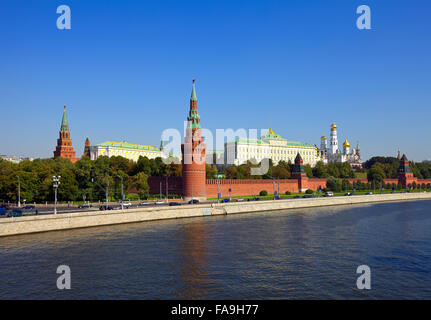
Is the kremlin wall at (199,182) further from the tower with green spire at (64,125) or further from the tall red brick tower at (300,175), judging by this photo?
the tower with green spire at (64,125)

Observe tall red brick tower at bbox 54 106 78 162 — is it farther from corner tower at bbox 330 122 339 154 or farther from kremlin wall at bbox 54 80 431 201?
corner tower at bbox 330 122 339 154

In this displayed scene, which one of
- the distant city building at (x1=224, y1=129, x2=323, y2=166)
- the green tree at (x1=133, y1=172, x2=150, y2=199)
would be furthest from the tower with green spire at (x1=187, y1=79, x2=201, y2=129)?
the distant city building at (x1=224, y1=129, x2=323, y2=166)

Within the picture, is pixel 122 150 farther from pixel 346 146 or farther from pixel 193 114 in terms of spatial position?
pixel 346 146

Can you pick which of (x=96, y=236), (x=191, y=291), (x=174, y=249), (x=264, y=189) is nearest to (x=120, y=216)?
(x=96, y=236)

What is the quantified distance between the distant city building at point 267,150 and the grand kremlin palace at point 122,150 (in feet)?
99.5

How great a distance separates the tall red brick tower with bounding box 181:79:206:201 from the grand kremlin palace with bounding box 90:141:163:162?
68491mm

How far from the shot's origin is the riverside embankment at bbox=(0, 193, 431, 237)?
34.1 meters

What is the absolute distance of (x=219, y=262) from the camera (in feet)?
80.0

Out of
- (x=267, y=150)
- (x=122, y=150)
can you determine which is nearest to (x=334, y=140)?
(x=267, y=150)

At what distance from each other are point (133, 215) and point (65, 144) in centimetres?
6701

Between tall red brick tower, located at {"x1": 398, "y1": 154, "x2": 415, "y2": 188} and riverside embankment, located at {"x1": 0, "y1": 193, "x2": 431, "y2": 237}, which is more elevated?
tall red brick tower, located at {"x1": 398, "y1": 154, "x2": 415, "y2": 188}

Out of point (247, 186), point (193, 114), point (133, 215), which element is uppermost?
point (193, 114)

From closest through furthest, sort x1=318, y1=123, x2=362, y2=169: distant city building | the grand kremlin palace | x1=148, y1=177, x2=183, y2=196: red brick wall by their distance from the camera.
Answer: x1=148, y1=177, x2=183, y2=196: red brick wall < the grand kremlin palace < x1=318, y1=123, x2=362, y2=169: distant city building

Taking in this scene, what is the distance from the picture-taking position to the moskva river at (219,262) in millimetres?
19109
